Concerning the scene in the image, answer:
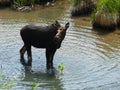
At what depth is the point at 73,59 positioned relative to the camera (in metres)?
13.3

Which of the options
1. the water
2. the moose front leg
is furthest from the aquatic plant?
the moose front leg

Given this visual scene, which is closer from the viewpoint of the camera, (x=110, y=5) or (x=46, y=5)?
(x=110, y=5)

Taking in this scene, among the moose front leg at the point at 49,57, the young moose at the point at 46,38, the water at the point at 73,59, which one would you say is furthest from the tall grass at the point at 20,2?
the moose front leg at the point at 49,57

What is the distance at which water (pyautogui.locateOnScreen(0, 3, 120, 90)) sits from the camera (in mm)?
11365

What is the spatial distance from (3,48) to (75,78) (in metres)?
3.61

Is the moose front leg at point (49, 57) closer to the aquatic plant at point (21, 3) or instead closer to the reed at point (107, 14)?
the reed at point (107, 14)

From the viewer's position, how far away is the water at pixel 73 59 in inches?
447

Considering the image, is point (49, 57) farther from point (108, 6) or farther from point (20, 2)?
point (20, 2)

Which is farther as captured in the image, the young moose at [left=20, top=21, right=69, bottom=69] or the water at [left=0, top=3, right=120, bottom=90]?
the young moose at [left=20, top=21, right=69, bottom=69]

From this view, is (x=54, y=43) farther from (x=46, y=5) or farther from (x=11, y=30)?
(x=46, y=5)

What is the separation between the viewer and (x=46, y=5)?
850 inches

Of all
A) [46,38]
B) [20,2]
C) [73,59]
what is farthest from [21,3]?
[46,38]

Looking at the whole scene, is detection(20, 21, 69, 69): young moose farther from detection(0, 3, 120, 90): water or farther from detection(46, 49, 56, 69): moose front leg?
detection(0, 3, 120, 90): water

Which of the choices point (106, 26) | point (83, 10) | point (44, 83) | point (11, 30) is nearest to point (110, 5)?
point (106, 26)
